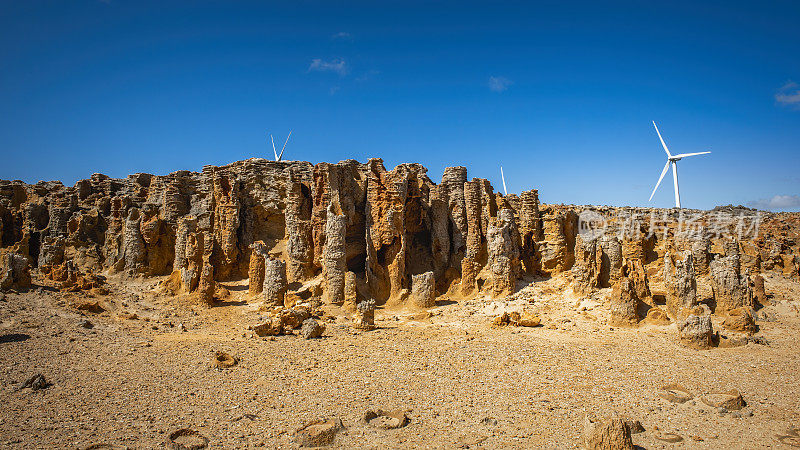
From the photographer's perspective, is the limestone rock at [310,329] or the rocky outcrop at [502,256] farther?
the rocky outcrop at [502,256]

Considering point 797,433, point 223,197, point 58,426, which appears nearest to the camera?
point 797,433

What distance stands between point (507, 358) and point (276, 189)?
17861 millimetres

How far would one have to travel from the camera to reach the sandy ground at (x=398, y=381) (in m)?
9.75

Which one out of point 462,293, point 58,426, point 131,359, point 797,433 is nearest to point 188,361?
point 131,359

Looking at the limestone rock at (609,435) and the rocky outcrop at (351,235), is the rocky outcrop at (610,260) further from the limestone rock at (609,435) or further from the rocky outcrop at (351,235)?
the limestone rock at (609,435)

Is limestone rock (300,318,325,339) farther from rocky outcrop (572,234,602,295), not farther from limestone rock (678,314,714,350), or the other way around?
limestone rock (678,314,714,350)

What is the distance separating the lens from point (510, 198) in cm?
2692

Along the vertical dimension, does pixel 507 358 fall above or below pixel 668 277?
below

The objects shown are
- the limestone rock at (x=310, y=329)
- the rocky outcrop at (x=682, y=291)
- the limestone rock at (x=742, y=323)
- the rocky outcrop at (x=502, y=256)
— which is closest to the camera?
the limestone rock at (x=742, y=323)

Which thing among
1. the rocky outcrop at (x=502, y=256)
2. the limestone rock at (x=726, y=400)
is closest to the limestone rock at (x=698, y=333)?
the limestone rock at (x=726, y=400)

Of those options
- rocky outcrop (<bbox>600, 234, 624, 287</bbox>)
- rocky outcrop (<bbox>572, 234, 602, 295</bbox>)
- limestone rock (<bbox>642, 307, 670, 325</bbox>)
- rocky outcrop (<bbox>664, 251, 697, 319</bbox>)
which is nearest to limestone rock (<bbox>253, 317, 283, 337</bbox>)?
rocky outcrop (<bbox>572, 234, 602, 295</bbox>)

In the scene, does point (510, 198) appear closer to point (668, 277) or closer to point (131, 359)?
point (668, 277)

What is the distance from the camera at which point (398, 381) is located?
497 inches

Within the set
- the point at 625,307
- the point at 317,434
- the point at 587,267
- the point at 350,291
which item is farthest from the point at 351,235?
the point at 317,434
